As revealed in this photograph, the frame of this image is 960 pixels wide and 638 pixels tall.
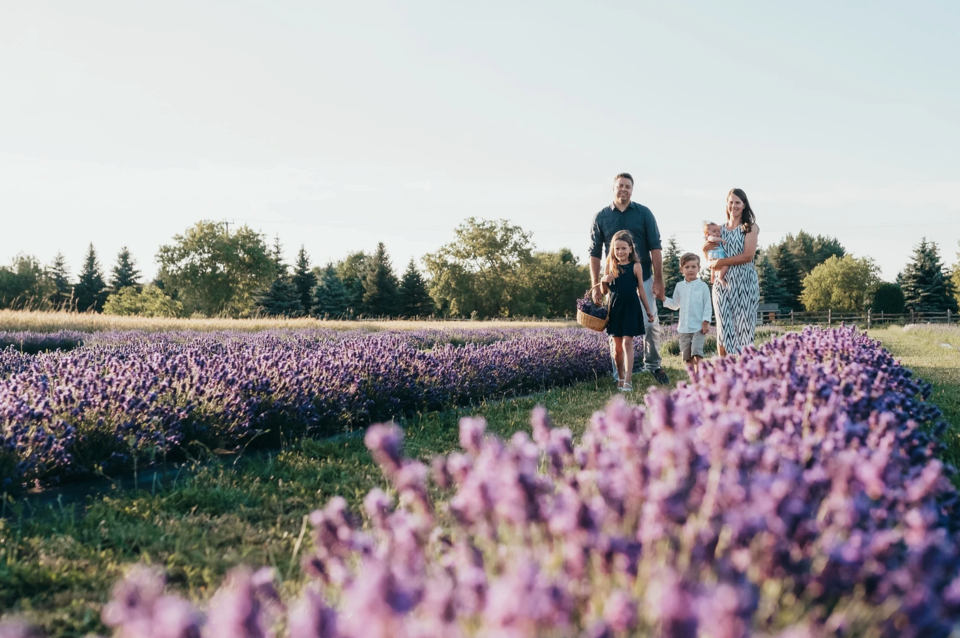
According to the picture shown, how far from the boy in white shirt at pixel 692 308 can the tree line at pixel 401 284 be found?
4470 centimetres

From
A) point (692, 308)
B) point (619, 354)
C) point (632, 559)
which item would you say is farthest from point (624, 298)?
point (632, 559)

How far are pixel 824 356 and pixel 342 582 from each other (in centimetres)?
400

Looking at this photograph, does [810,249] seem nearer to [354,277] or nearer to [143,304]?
[354,277]

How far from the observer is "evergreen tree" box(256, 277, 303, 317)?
54.2 metres

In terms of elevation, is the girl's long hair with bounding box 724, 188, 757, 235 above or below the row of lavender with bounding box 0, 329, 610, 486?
above

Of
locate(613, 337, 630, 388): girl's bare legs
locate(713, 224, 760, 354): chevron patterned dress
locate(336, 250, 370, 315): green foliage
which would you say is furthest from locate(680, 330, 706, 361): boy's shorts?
locate(336, 250, 370, 315): green foliage

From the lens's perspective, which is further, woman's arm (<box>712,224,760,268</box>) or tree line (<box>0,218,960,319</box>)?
tree line (<box>0,218,960,319</box>)

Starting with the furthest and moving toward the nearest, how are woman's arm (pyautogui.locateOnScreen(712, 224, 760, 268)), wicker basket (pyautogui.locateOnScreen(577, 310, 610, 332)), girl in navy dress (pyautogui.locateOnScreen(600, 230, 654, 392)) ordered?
wicker basket (pyautogui.locateOnScreen(577, 310, 610, 332)) < girl in navy dress (pyautogui.locateOnScreen(600, 230, 654, 392)) < woman's arm (pyautogui.locateOnScreen(712, 224, 760, 268))

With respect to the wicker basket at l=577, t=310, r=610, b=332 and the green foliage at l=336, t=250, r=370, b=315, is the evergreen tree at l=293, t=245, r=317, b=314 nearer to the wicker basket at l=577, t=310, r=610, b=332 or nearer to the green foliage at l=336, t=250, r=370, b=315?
the green foliage at l=336, t=250, r=370, b=315

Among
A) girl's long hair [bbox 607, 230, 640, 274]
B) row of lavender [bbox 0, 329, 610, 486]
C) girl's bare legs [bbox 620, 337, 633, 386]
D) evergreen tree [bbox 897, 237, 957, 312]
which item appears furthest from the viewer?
evergreen tree [bbox 897, 237, 957, 312]

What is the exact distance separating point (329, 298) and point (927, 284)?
1931 inches

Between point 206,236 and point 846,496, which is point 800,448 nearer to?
point 846,496

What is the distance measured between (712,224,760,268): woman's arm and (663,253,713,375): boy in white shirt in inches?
55.8

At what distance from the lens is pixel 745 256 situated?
271 inches
